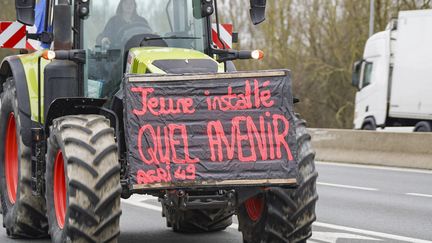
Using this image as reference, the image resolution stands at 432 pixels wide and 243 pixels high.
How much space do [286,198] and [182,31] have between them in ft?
7.22

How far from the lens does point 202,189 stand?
823 cm

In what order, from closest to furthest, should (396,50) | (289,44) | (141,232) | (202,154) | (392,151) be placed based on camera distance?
(202,154) < (141,232) < (392,151) < (396,50) < (289,44)

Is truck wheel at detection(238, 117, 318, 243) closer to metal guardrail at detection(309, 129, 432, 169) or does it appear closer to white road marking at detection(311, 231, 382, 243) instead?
white road marking at detection(311, 231, 382, 243)

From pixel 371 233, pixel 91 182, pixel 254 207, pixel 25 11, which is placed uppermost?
pixel 25 11

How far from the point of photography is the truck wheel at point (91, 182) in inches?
308

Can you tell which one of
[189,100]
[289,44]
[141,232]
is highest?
[189,100]

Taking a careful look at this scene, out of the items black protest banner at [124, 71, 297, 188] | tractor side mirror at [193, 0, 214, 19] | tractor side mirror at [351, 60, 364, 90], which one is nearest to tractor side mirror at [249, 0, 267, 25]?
tractor side mirror at [193, 0, 214, 19]

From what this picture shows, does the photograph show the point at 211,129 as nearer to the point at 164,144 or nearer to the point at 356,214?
the point at 164,144

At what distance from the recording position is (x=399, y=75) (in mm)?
28203

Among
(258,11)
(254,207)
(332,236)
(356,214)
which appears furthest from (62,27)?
(356,214)

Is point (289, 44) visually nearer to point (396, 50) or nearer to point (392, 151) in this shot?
point (396, 50)

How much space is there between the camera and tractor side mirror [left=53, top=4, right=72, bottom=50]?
30.6 feet

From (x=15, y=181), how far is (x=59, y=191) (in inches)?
91.2

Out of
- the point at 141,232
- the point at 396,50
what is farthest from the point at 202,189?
the point at 396,50
